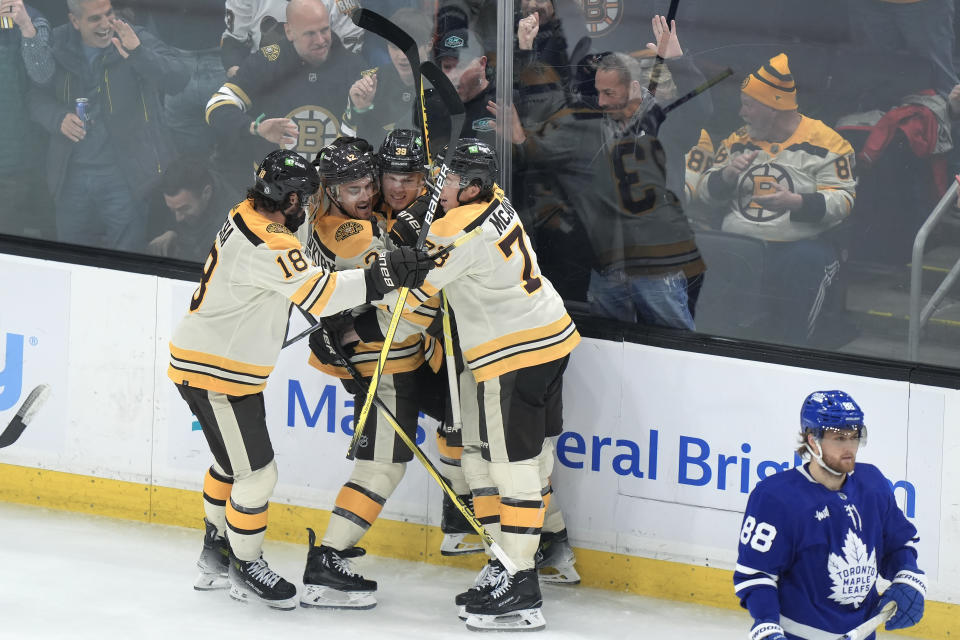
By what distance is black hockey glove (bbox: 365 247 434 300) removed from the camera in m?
3.44

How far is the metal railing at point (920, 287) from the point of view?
3.69m

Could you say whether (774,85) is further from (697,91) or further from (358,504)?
(358,504)

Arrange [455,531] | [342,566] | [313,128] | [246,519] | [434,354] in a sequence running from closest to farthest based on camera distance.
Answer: [246,519] → [342,566] → [434,354] → [455,531] → [313,128]

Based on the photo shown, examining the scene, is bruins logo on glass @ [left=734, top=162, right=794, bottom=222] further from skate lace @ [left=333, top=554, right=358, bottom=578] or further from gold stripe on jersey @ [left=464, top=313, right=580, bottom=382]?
skate lace @ [left=333, top=554, right=358, bottom=578]

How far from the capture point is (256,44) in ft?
14.4

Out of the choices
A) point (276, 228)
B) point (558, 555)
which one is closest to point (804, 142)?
point (558, 555)

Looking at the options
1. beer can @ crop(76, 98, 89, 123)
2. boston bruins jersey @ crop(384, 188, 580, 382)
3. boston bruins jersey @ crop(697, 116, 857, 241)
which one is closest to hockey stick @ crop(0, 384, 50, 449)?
beer can @ crop(76, 98, 89, 123)

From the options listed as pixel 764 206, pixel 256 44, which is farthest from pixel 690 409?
pixel 256 44

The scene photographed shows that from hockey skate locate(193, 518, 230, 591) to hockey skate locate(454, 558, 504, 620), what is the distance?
0.69 metres

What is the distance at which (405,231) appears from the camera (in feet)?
11.9

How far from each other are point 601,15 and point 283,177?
1.12 metres

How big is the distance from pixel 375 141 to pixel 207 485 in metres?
1.20

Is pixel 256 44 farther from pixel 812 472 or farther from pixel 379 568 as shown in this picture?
pixel 812 472

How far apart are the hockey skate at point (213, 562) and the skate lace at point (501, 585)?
2.60ft
